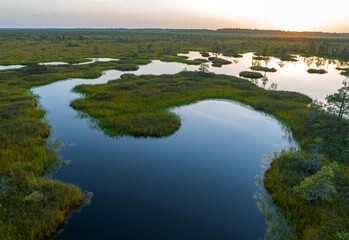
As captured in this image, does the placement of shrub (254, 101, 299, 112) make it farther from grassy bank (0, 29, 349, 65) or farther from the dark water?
→ grassy bank (0, 29, 349, 65)

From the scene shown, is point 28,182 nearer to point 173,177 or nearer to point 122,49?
point 173,177

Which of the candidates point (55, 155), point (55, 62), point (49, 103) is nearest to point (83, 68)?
point (55, 62)

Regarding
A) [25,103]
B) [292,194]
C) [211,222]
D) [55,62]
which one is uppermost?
[55,62]

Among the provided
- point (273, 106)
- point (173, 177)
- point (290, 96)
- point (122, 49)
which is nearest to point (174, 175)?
point (173, 177)

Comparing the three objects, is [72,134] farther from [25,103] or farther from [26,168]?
[25,103]

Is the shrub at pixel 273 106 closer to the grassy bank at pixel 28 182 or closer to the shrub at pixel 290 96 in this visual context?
the shrub at pixel 290 96

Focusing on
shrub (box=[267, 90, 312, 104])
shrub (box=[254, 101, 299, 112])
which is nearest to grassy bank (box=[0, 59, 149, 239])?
shrub (box=[254, 101, 299, 112])
